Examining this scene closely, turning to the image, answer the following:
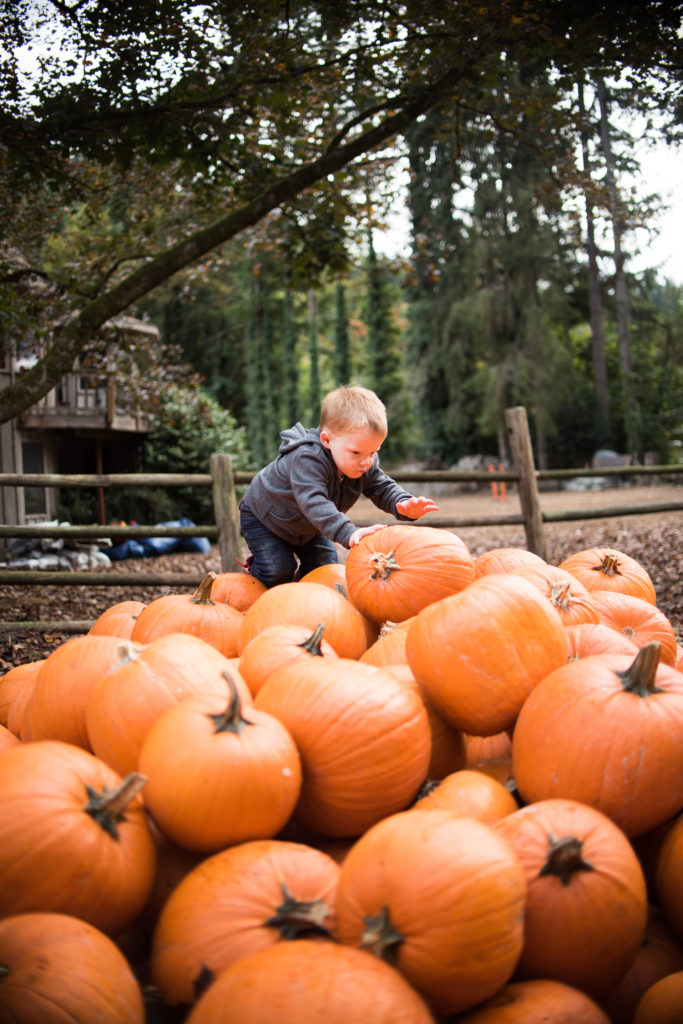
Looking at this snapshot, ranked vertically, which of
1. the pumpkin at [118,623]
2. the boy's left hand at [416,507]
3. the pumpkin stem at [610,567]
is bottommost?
the pumpkin at [118,623]

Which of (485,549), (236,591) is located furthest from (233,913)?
(485,549)

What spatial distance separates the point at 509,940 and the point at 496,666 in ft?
1.67

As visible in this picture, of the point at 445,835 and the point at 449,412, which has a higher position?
the point at 449,412

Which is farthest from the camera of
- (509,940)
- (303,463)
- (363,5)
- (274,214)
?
(274,214)

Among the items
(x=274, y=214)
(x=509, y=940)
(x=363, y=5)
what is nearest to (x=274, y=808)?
(x=509, y=940)

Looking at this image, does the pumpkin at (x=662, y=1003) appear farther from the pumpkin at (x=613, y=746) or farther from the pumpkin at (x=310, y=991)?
the pumpkin at (x=310, y=991)

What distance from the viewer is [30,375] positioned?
5020 millimetres

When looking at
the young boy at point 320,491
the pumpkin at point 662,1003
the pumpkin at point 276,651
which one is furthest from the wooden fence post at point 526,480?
the pumpkin at point 662,1003

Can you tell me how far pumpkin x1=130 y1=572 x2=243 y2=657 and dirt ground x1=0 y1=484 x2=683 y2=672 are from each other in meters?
2.59

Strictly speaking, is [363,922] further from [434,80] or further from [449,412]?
[449,412]

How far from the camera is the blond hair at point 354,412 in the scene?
259 centimetres

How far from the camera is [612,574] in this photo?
7.02ft

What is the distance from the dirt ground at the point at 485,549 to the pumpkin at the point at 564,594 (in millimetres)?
2470

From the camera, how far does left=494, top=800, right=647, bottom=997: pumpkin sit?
3.29 ft
